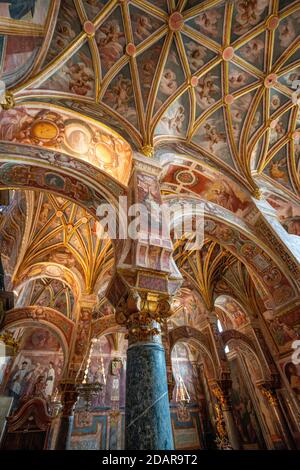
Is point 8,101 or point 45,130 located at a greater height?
point 45,130

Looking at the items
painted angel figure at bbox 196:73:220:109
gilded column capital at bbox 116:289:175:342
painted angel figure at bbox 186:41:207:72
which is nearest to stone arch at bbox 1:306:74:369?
gilded column capital at bbox 116:289:175:342

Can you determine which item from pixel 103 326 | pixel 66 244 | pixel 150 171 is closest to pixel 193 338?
pixel 103 326

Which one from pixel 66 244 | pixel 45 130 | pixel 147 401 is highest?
pixel 66 244

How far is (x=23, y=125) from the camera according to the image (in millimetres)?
6547

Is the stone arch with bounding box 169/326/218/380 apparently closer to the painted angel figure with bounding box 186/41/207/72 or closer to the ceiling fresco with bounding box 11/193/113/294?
the ceiling fresco with bounding box 11/193/113/294

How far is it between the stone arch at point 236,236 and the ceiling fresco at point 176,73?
179 cm

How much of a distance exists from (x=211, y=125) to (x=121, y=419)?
16.8 m

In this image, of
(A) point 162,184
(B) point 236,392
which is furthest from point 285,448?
(A) point 162,184

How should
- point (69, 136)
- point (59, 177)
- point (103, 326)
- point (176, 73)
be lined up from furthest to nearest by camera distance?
point (103, 326)
point (176, 73)
point (69, 136)
point (59, 177)

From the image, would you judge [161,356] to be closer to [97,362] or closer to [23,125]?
[23,125]

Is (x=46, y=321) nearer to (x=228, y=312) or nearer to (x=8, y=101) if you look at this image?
(x=8, y=101)
